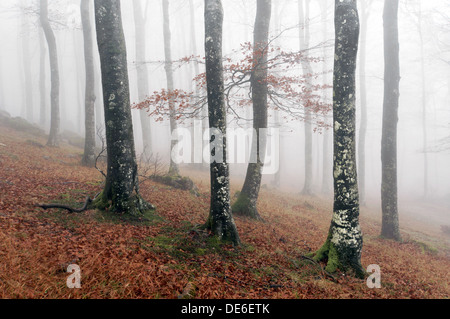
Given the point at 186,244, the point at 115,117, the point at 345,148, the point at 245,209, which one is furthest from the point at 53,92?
the point at 345,148

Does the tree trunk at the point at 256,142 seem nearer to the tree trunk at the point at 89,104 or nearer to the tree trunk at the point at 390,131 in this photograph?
the tree trunk at the point at 390,131

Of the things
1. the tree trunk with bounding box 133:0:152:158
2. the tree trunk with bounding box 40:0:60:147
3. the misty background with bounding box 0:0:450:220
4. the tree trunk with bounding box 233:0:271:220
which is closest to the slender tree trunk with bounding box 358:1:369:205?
the misty background with bounding box 0:0:450:220

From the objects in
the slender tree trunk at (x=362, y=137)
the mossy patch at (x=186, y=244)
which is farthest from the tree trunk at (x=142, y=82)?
the slender tree trunk at (x=362, y=137)

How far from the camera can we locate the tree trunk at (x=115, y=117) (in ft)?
22.1

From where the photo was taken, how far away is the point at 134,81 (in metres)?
53.5

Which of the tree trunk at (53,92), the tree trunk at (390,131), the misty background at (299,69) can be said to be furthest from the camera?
the misty background at (299,69)

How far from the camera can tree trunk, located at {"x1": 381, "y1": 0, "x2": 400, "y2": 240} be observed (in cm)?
1094

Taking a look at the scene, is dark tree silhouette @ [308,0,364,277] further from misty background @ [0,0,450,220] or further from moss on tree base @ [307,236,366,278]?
misty background @ [0,0,450,220]

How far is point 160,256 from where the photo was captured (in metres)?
4.89

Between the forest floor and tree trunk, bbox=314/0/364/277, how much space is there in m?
0.59

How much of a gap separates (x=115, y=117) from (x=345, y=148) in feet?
18.4

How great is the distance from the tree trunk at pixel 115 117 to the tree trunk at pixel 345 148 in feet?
16.3

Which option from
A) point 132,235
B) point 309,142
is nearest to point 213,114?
point 132,235
